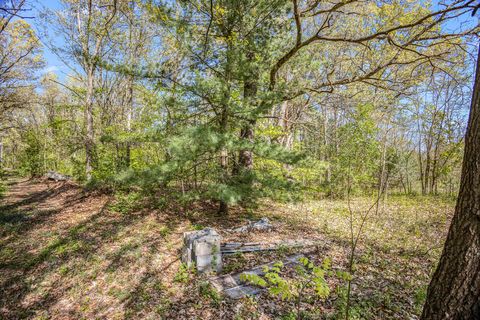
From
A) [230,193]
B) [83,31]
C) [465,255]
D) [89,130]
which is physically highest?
[83,31]

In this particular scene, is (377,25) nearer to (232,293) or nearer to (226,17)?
(226,17)

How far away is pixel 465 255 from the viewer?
5.88 ft

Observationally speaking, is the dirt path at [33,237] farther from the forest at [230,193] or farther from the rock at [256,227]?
the rock at [256,227]

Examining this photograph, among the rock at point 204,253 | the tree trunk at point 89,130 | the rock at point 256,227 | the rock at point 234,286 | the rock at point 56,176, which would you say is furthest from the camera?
the rock at point 56,176

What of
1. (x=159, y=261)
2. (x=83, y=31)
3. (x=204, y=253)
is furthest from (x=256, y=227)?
(x=83, y=31)

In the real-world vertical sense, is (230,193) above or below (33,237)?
above

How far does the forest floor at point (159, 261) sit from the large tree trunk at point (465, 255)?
4.61ft

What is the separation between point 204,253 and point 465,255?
3359 mm

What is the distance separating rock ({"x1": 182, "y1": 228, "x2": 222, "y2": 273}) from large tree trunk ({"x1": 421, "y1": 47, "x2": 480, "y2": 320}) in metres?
2.93

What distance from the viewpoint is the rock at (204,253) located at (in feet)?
13.5

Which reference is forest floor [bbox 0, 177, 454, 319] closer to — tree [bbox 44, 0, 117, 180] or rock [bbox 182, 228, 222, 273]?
rock [bbox 182, 228, 222, 273]

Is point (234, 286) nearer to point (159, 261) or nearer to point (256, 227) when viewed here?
point (159, 261)

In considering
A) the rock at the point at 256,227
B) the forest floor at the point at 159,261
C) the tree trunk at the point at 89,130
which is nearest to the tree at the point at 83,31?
the tree trunk at the point at 89,130

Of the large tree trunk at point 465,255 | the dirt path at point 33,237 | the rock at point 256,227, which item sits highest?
the large tree trunk at point 465,255
